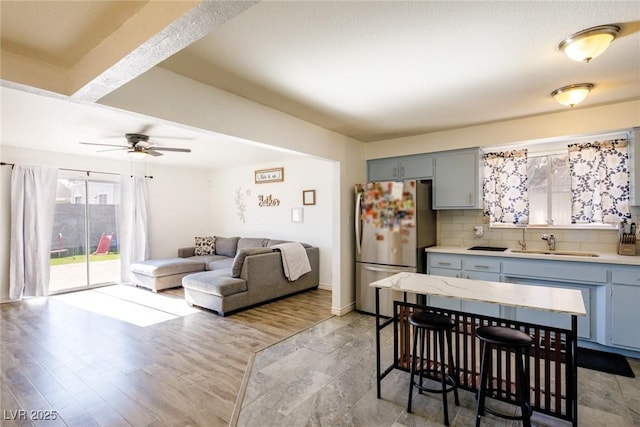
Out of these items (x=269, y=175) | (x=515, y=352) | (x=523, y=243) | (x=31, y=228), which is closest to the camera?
(x=515, y=352)

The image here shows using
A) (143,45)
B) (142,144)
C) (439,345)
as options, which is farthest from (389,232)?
(142,144)

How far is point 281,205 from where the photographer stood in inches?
247

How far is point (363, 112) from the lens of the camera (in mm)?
3270

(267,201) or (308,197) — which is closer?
(308,197)

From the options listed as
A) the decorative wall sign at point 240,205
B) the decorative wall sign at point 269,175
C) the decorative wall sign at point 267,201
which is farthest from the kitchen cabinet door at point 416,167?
the decorative wall sign at point 240,205

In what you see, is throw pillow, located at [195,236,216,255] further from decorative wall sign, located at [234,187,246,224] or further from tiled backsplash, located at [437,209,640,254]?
tiled backsplash, located at [437,209,640,254]

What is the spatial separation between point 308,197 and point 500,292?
4.11 metres

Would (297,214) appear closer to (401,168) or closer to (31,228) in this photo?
(401,168)

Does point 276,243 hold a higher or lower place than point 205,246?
higher

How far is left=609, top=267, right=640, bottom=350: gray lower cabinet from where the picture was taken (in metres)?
2.76

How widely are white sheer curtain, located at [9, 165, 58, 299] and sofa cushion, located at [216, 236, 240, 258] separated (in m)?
2.84

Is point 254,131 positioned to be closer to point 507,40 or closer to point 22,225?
point 507,40

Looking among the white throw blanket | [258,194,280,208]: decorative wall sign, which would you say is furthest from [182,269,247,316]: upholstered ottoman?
[258,194,280,208]: decorative wall sign

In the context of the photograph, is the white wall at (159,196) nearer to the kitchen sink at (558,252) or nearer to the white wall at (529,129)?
the white wall at (529,129)
